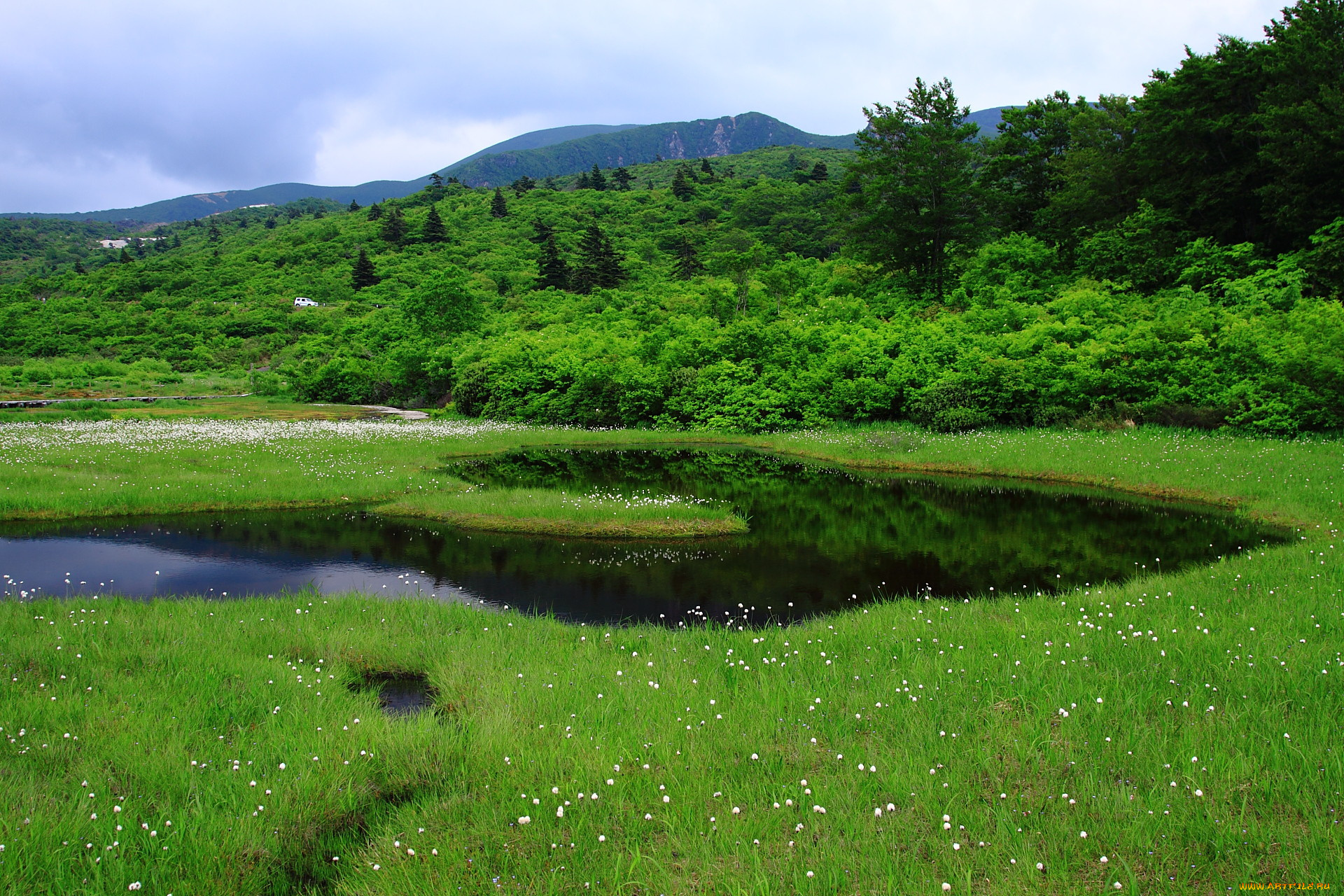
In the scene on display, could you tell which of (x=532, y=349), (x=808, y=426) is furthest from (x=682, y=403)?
(x=532, y=349)

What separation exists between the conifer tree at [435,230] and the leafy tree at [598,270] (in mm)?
45671

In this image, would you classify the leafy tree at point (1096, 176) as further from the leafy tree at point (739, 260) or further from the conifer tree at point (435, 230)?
the conifer tree at point (435, 230)

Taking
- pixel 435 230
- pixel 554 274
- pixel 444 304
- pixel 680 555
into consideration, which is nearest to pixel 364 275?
pixel 435 230

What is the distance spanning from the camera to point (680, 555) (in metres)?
16.2

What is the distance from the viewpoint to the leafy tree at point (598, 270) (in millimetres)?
82188

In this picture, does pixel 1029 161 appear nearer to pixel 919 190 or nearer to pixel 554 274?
pixel 919 190

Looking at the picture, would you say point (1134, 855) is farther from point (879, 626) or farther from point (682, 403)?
point (682, 403)

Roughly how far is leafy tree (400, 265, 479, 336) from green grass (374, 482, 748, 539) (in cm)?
5092

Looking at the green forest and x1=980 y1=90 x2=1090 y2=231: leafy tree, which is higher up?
x1=980 y1=90 x2=1090 y2=231: leafy tree

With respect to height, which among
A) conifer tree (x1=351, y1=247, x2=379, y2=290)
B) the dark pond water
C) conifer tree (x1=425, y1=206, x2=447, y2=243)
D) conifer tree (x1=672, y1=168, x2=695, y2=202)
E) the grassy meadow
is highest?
conifer tree (x1=672, y1=168, x2=695, y2=202)

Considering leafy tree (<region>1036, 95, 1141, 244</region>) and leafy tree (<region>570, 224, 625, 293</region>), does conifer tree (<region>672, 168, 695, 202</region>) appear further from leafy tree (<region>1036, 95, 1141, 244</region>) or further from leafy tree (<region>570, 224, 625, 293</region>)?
leafy tree (<region>1036, 95, 1141, 244</region>)

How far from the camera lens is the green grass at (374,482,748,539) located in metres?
18.0

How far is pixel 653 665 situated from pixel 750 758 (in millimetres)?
2803

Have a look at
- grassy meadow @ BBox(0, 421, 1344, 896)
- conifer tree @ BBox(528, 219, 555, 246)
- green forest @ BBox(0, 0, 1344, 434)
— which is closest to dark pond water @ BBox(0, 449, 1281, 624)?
grassy meadow @ BBox(0, 421, 1344, 896)
